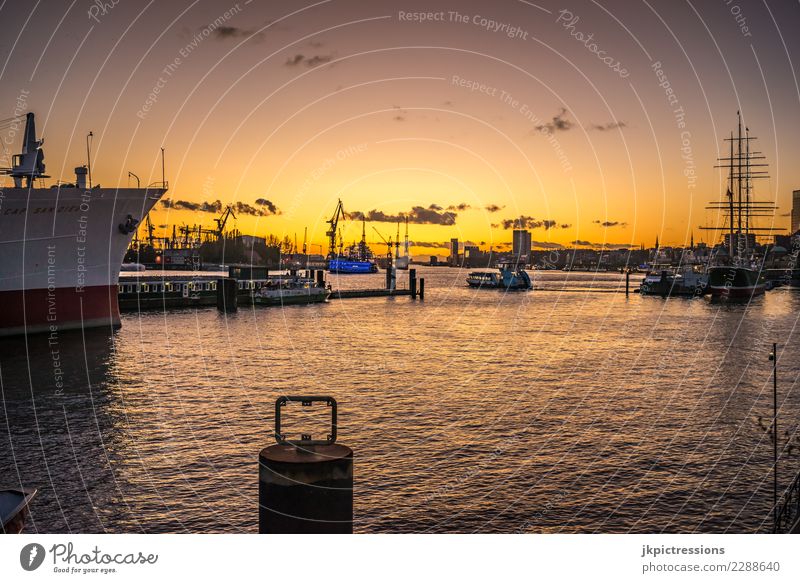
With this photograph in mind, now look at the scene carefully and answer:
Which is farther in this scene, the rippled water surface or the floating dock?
the floating dock

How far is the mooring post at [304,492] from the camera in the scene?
31.4 feet

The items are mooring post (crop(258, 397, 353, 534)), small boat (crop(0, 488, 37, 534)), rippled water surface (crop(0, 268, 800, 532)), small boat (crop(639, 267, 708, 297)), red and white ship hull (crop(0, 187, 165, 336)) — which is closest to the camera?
mooring post (crop(258, 397, 353, 534))

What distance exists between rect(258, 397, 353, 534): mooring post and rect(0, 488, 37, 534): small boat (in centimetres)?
554

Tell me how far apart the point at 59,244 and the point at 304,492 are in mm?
49056

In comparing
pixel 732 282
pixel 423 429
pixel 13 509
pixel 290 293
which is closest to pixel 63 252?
pixel 423 429

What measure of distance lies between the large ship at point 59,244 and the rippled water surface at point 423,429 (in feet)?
7.56

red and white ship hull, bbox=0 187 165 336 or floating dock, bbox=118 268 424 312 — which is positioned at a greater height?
red and white ship hull, bbox=0 187 165 336

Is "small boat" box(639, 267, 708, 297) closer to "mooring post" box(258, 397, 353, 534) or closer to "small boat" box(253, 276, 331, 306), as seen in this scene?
"small boat" box(253, 276, 331, 306)

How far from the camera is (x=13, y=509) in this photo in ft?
40.5

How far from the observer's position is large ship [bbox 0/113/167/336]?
159 feet

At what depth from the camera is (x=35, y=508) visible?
1755 centimetres

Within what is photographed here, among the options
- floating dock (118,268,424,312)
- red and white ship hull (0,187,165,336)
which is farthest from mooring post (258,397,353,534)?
floating dock (118,268,424,312)

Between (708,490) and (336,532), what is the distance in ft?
47.6

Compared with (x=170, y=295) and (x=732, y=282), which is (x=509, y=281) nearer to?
(x=732, y=282)
